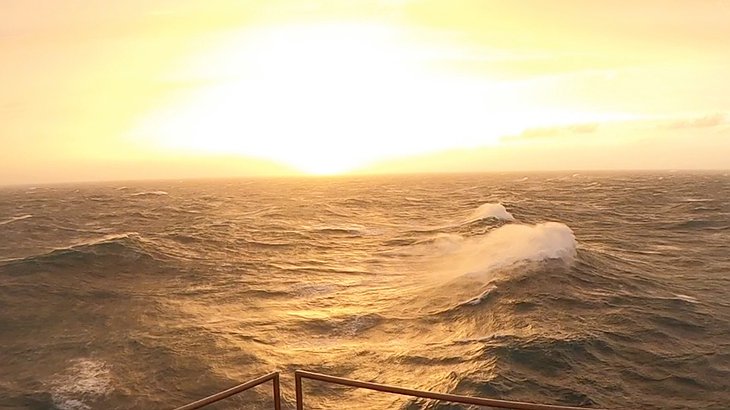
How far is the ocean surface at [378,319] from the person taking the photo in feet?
40.0

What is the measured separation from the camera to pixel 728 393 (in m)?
11.4

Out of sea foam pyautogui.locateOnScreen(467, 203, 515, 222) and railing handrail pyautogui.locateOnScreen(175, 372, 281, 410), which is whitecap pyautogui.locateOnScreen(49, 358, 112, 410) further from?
sea foam pyautogui.locateOnScreen(467, 203, 515, 222)

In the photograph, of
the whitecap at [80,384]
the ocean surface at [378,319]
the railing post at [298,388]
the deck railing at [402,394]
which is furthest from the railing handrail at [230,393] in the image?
→ the whitecap at [80,384]

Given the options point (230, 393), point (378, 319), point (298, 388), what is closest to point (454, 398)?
point (298, 388)

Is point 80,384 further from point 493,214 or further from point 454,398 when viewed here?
point 493,214

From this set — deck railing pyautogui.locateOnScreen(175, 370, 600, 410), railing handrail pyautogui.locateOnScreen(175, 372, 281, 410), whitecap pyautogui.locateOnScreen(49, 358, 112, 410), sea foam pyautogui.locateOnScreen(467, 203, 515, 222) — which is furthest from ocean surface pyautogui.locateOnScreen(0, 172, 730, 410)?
sea foam pyautogui.locateOnScreen(467, 203, 515, 222)

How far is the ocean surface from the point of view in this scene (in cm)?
1219

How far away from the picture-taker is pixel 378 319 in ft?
57.1

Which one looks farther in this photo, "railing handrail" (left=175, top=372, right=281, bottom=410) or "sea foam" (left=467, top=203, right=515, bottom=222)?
"sea foam" (left=467, top=203, right=515, bottom=222)

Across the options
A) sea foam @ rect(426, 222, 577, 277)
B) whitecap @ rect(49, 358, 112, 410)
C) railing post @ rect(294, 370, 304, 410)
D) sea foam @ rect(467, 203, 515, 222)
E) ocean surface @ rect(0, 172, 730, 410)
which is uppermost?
railing post @ rect(294, 370, 304, 410)

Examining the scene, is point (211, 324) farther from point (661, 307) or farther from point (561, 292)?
point (661, 307)

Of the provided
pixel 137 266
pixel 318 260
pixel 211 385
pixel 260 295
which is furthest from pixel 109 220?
pixel 211 385

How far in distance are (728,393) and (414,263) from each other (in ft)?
56.0

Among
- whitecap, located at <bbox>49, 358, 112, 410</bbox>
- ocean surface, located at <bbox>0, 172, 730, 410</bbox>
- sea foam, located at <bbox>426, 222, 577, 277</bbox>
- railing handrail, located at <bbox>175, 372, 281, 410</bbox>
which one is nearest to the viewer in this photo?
railing handrail, located at <bbox>175, 372, 281, 410</bbox>
